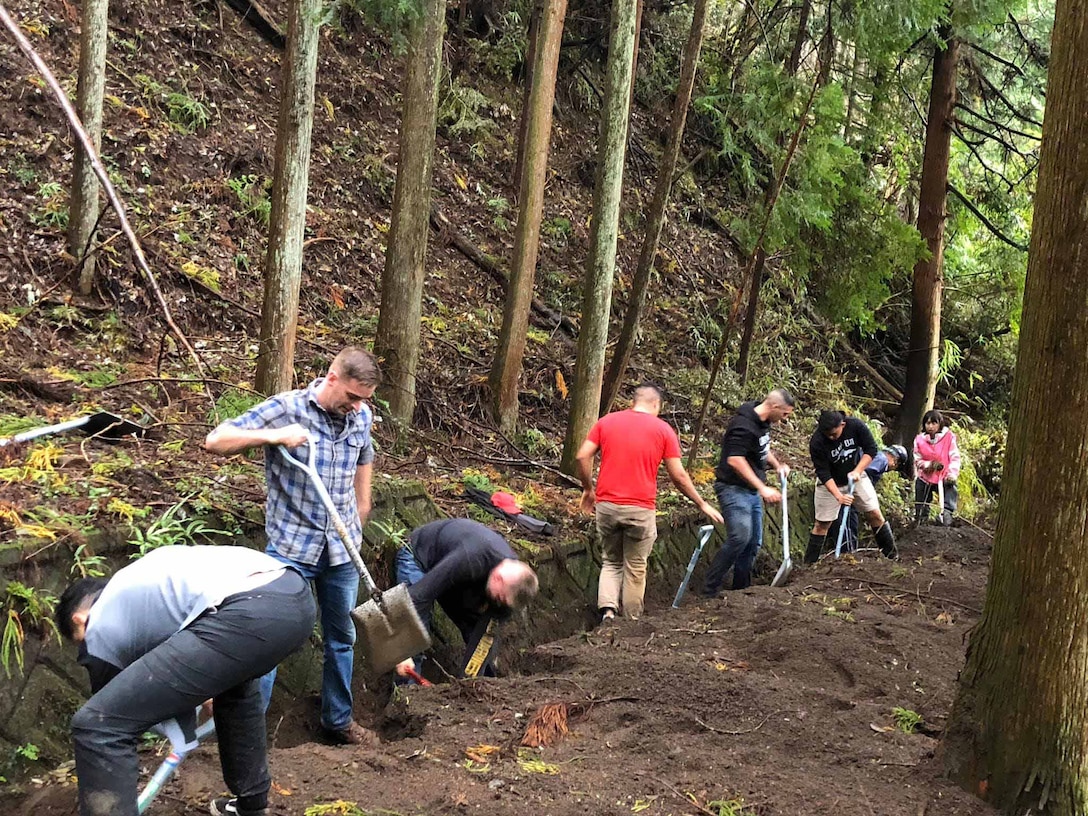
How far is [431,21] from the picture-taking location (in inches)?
334

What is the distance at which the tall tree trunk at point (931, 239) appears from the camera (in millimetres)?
14812

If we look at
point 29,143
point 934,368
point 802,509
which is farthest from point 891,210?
point 29,143

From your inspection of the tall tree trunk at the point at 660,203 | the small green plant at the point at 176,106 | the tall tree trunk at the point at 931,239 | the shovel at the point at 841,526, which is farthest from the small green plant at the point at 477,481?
the tall tree trunk at the point at 931,239

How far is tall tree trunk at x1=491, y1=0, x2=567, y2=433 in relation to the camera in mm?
9516

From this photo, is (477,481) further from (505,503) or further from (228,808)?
(228,808)

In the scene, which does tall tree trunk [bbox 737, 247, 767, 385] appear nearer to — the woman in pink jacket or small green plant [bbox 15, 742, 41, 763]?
the woman in pink jacket

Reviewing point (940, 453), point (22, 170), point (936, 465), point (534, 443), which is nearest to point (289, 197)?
point (22, 170)

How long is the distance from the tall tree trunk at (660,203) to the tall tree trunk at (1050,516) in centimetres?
623

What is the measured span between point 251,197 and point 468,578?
713 cm

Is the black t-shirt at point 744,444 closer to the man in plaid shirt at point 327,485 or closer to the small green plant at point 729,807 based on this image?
the man in plaid shirt at point 327,485

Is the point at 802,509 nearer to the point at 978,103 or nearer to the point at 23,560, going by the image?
the point at 23,560

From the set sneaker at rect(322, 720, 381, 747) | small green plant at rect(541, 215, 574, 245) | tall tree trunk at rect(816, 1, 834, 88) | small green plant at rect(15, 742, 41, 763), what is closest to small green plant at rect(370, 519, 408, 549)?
sneaker at rect(322, 720, 381, 747)

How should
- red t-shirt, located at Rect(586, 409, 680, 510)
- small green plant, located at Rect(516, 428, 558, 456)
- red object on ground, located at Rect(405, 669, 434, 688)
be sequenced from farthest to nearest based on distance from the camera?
small green plant, located at Rect(516, 428, 558, 456)
red t-shirt, located at Rect(586, 409, 680, 510)
red object on ground, located at Rect(405, 669, 434, 688)

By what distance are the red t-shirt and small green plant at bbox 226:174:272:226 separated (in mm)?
5512
